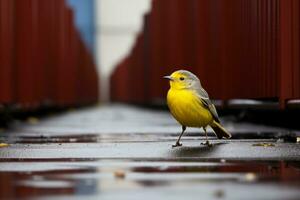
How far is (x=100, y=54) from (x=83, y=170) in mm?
67775

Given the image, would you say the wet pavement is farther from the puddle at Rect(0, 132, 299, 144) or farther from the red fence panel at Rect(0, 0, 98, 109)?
the red fence panel at Rect(0, 0, 98, 109)

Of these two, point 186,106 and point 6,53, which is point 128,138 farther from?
point 6,53

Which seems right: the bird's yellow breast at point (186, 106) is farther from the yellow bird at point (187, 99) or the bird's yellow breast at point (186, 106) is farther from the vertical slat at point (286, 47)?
the vertical slat at point (286, 47)

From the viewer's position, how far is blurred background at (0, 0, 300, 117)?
8906mm

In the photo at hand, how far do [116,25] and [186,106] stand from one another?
5955cm

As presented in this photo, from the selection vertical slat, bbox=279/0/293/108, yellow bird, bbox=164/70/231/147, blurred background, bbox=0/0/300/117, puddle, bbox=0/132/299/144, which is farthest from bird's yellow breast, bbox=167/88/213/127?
vertical slat, bbox=279/0/293/108

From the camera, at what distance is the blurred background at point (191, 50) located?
891cm

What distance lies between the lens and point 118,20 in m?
65.2

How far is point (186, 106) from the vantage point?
21.3 feet

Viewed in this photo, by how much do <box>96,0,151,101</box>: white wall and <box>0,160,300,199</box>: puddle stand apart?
2125 inches

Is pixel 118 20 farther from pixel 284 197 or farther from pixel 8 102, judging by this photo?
pixel 284 197

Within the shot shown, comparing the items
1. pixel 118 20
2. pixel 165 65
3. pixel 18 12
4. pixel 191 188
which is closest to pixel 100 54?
pixel 118 20

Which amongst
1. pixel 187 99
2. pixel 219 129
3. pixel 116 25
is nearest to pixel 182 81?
pixel 187 99

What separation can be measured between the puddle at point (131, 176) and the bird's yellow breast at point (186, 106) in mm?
834
